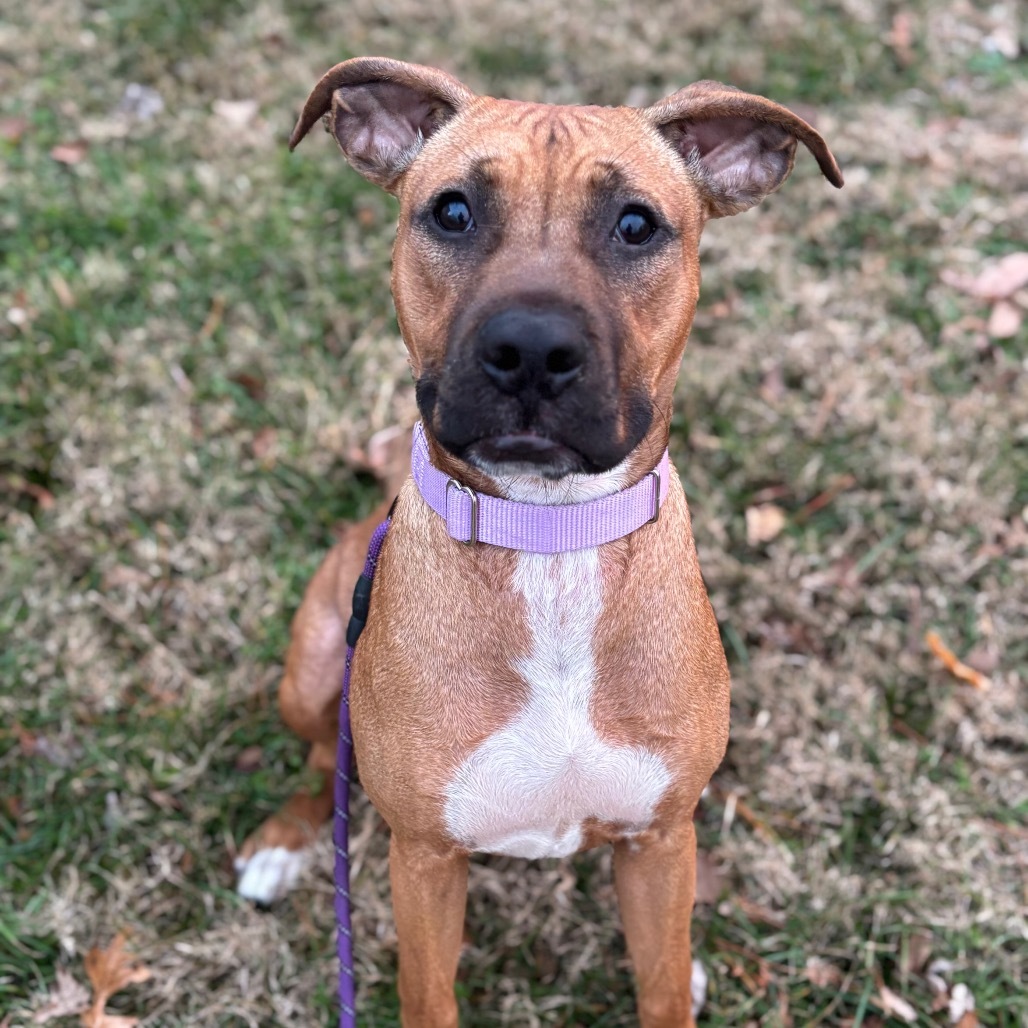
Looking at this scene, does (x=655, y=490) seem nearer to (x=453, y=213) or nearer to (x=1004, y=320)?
(x=453, y=213)

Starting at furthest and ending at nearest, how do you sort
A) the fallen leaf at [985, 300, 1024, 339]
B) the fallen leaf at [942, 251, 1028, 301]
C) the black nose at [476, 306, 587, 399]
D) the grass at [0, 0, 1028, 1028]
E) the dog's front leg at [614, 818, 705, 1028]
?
the fallen leaf at [942, 251, 1028, 301] < the fallen leaf at [985, 300, 1024, 339] < the grass at [0, 0, 1028, 1028] < the dog's front leg at [614, 818, 705, 1028] < the black nose at [476, 306, 587, 399]

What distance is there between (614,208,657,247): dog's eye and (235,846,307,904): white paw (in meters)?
2.54

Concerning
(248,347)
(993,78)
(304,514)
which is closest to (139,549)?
(304,514)

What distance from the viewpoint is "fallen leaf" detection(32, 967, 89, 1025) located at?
11.9 ft

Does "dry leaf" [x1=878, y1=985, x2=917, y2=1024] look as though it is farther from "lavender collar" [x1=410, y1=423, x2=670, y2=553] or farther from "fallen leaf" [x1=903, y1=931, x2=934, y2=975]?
"lavender collar" [x1=410, y1=423, x2=670, y2=553]

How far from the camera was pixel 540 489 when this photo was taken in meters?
2.71

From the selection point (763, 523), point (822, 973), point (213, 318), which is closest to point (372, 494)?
point (213, 318)

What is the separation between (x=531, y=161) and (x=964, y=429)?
324 centimetres

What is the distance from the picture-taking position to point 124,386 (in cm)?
523

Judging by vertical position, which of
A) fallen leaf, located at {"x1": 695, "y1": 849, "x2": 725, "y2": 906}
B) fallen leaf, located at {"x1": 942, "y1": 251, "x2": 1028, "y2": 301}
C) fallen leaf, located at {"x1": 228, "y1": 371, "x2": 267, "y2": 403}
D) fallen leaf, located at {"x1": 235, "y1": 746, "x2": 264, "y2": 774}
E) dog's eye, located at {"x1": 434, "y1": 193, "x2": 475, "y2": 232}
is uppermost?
dog's eye, located at {"x1": 434, "y1": 193, "x2": 475, "y2": 232}

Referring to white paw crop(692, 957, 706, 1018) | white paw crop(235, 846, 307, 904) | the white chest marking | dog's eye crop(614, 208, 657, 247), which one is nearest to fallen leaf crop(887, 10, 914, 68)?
dog's eye crop(614, 208, 657, 247)

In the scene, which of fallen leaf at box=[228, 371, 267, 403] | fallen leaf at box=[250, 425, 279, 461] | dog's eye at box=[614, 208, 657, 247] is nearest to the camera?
dog's eye at box=[614, 208, 657, 247]

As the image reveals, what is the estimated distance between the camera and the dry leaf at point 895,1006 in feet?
11.9

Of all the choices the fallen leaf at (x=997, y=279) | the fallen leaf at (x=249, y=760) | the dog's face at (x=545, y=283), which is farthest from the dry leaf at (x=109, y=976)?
the fallen leaf at (x=997, y=279)
